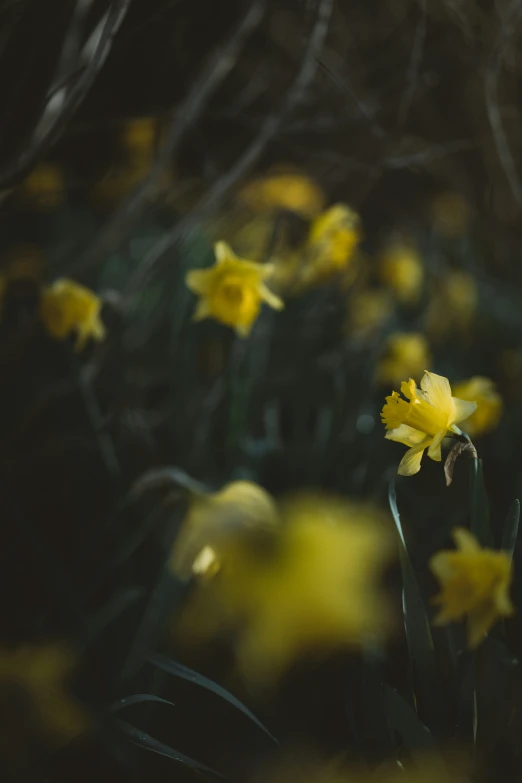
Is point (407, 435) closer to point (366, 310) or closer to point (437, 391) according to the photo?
point (437, 391)

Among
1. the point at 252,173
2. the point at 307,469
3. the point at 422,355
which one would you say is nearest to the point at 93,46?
the point at 307,469

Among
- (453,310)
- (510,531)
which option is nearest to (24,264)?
(453,310)

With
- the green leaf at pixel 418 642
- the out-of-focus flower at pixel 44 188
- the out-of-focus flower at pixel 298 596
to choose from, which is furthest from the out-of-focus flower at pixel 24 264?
the green leaf at pixel 418 642

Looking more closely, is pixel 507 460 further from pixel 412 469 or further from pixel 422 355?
pixel 412 469

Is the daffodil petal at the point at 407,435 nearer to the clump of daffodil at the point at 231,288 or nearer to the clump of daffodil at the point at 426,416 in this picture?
the clump of daffodil at the point at 426,416

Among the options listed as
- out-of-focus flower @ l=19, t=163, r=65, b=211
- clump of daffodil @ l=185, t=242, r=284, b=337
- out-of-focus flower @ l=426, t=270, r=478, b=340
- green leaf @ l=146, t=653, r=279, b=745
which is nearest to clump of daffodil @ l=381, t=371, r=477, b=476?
green leaf @ l=146, t=653, r=279, b=745

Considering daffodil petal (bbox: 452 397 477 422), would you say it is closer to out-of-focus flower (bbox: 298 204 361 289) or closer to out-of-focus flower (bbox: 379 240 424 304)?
out-of-focus flower (bbox: 298 204 361 289)
